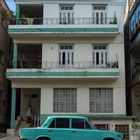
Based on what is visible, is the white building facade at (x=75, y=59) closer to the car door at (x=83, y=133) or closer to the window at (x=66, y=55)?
the window at (x=66, y=55)

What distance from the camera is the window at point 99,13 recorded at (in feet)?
89.0

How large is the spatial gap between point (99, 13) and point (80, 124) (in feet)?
46.8

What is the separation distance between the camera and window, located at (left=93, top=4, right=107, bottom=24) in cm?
2712

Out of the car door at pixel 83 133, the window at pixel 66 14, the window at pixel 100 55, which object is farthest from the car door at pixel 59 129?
the window at pixel 66 14

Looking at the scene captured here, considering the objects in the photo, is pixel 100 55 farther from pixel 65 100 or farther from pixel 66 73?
pixel 65 100

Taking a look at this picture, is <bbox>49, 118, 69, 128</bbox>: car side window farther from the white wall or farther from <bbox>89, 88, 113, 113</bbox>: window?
<bbox>89, 88, 113, 113</bbox>: window

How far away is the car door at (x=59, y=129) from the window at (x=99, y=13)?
13.5 meters

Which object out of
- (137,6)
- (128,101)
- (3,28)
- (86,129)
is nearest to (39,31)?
(3,28)

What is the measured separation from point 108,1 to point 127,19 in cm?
385

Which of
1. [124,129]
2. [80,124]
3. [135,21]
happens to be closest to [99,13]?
[135,21]

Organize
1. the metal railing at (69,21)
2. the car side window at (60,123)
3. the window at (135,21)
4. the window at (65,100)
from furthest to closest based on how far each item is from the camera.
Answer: the metal railing at (69,21) < the window at (65,100) < the window at (135,21) < the car side window at (60,123)

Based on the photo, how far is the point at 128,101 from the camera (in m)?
28.7

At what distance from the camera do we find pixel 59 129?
48.8 ft

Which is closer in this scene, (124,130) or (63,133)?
(63,133)
